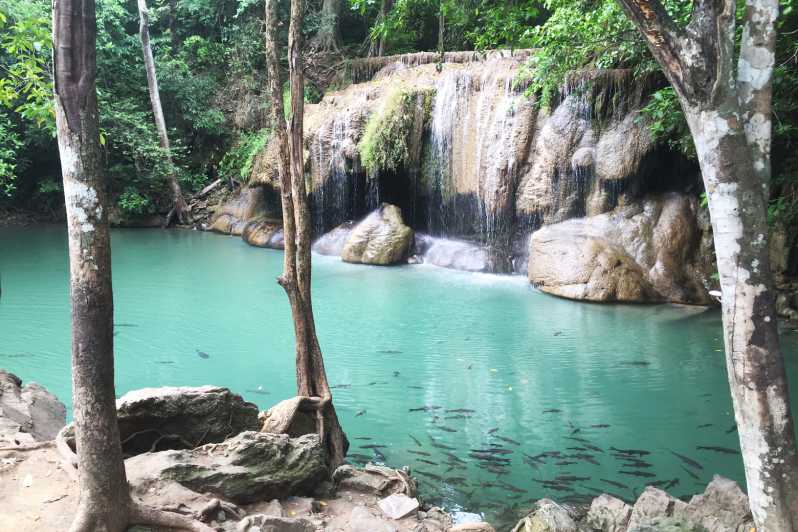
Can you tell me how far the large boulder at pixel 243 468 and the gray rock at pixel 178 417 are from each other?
0.41 metres

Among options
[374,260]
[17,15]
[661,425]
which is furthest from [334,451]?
[17,15]

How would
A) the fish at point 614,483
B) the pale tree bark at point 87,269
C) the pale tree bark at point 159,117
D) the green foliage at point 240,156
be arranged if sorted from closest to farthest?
the pale tree bark at point 87,269 → the fish at point 614,483 → the pale tree bark at point 159,117 → the green foliage at point 240,156

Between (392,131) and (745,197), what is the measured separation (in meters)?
11.8

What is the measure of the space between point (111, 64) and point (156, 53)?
6.87ft

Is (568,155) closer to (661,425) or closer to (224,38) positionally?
(661,425)

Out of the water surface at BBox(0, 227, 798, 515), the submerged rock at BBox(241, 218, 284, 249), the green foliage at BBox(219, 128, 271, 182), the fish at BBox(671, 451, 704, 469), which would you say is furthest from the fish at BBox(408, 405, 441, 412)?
the green foliage at BBox(219, 128, 271, 182)

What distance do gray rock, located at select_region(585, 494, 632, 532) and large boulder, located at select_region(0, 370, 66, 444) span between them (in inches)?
144

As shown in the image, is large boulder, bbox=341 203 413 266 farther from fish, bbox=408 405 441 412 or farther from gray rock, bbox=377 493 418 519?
gray rock, bbox=377 493 418 519

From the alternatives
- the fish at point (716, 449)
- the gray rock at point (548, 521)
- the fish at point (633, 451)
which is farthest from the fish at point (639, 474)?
the gray rock at point (548, 521)

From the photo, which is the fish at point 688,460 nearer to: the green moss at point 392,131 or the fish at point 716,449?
the fish at point 716,449

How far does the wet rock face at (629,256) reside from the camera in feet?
35.5

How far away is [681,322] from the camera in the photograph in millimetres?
9812

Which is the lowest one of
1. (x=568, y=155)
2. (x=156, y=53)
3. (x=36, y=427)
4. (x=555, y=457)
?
(x=555, y=457)

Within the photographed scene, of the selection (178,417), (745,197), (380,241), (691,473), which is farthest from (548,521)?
(380,241)
